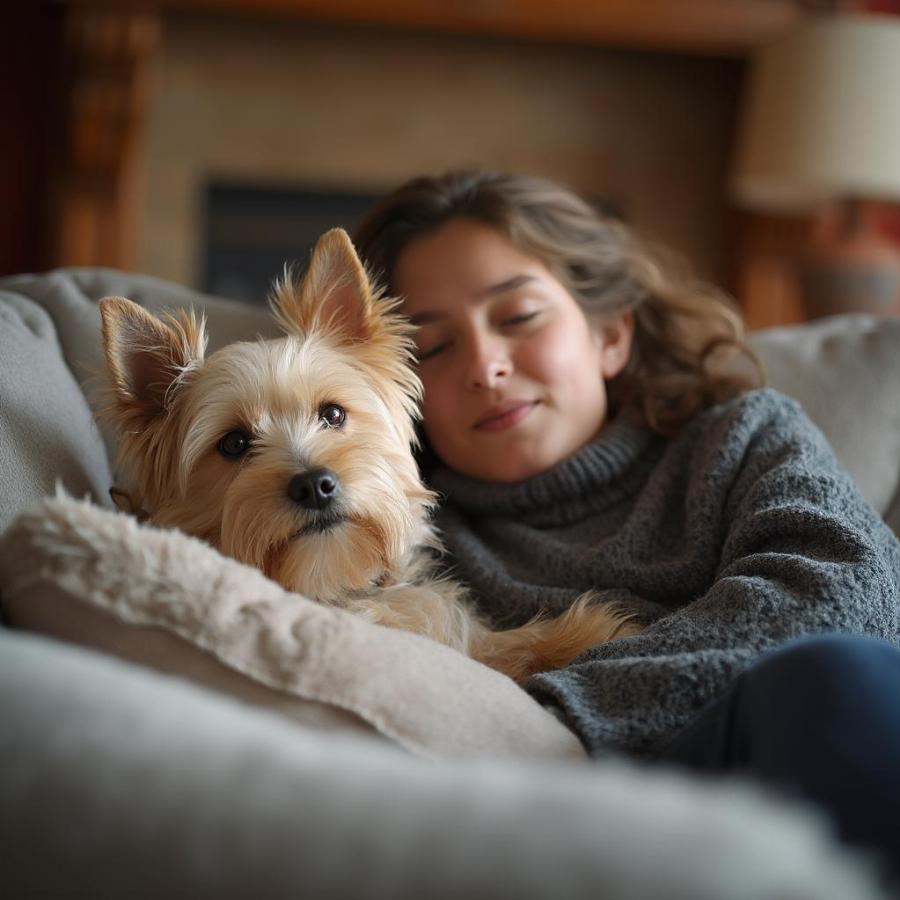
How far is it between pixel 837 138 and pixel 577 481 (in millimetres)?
2040

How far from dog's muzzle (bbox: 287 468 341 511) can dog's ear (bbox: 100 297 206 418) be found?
27 centimetres

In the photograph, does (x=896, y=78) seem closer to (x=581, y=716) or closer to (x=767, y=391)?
(x=767, y=391)

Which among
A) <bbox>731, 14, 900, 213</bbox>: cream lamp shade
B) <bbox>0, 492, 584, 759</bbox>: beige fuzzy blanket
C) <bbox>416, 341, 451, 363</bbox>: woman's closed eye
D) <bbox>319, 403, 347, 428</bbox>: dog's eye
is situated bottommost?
<bbox>0, 492, 584, 759</bbox>: beige fuzzy blanket

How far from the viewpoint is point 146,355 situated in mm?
1432

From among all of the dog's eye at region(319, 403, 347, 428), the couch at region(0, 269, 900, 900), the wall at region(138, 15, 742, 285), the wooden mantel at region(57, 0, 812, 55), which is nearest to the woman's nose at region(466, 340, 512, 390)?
the dog's eye at region(319, 403, 347, 428)

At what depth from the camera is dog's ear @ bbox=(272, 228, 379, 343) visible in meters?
1.47

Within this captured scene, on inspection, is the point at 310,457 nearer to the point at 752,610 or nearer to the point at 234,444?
the point at 234,444

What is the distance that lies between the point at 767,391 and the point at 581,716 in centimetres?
76

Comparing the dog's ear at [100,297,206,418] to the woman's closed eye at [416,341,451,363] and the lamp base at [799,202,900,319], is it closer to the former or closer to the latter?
the woman's closed eye at [416,341,451,363]

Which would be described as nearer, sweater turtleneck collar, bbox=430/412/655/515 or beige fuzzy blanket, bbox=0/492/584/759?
beige fuzzy blanket, bbox=0/492/584/759

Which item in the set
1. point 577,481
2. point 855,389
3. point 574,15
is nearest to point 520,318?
point 577,481

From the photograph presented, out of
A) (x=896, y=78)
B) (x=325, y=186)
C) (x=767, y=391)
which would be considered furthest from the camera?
(x=325, y=186)

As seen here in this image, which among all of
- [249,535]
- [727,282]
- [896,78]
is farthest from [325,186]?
[249,535]

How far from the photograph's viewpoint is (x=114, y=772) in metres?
0.64
